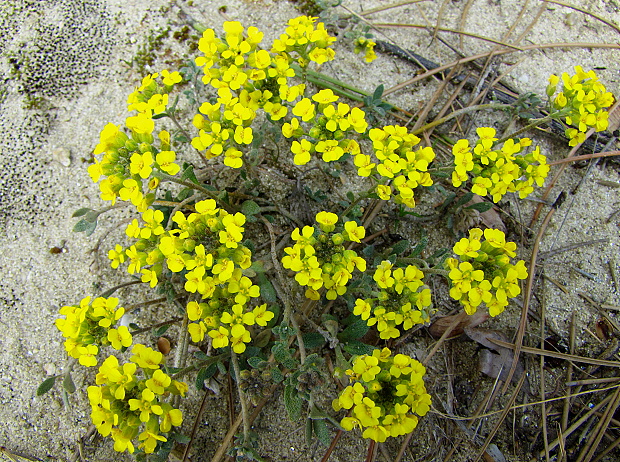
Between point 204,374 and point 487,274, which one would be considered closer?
point 487,274

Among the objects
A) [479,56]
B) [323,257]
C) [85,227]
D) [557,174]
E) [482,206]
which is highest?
[479,56]

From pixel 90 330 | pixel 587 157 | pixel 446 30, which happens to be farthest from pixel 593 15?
pixel 90 330

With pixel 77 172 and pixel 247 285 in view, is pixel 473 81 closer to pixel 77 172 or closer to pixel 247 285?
pixel 247 285

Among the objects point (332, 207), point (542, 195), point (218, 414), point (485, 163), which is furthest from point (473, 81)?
point (218, 414)

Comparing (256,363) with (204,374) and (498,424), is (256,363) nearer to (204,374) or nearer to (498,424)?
(204,374)

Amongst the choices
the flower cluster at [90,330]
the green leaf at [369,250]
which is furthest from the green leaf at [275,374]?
the green leaf at [369,250]
